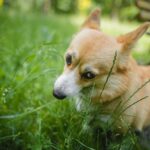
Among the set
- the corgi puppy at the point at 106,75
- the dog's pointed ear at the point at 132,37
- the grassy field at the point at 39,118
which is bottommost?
the grassy field at the point at 39,118

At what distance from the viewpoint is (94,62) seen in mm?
2785

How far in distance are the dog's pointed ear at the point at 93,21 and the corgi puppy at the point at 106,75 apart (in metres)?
0.13

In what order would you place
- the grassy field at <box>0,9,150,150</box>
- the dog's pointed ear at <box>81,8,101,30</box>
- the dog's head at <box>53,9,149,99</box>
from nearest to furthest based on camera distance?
the dog's head at <box>53,9,149,99</box> < the grassy field at <box>0,9,150,150</box> < the dog's pointed ear at <box>81,8,101,30</box>

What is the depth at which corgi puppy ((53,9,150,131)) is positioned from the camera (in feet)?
9.14

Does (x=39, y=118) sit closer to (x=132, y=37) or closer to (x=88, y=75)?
(x=88, y=75)

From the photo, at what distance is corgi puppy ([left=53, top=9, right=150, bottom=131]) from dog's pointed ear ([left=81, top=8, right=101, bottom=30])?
135mm

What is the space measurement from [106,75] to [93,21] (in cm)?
56

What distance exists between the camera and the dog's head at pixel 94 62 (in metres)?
2.78

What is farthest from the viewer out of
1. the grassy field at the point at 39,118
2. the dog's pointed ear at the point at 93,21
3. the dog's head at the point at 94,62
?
the dog's pointed ear at the point at 93,21

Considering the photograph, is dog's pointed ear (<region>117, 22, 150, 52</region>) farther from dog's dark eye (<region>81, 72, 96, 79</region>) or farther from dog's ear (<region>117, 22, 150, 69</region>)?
dog's dark eye (<region>81, 72, 96, 79</region>)

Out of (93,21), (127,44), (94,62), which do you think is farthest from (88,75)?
(93,21)

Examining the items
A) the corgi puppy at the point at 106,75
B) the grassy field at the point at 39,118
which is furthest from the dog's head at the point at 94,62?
the grassy field at the point at 39,118

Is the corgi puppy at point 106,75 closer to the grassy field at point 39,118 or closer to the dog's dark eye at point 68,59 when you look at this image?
the dog's dark eye at point 68,59

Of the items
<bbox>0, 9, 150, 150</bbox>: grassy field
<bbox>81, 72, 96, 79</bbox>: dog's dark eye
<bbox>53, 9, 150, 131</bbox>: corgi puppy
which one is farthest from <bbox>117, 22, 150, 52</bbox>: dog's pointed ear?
<bbox>0, 9, 150, 150</bbox>: grassy field
